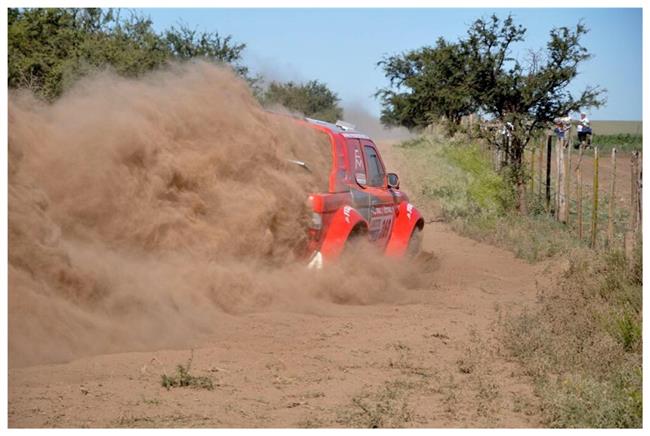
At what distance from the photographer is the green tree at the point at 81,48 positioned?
20706 mm

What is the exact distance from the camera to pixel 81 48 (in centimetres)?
2212

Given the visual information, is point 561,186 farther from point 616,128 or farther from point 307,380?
point 616,128

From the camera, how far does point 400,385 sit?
22.8 ft

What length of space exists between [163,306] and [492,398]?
9.78 feet

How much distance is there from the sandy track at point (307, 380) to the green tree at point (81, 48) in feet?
38.1

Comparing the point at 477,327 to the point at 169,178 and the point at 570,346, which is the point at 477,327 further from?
the point at 169,178

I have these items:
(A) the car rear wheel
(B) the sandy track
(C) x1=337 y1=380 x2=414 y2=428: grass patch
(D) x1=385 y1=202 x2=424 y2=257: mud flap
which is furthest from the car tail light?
(C) x1=337 y1=380 x2=414 y2=428: grass patch

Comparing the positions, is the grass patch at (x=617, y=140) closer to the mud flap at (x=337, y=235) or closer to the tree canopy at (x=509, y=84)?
the tree canopy at (x=509, y=84)

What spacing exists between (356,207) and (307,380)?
13.1ft

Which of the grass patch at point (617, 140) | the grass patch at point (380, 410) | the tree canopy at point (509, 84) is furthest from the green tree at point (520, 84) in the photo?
the grass patch at point (617, 140)

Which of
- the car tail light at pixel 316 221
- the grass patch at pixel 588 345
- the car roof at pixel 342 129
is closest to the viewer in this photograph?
the grass patch at pixel 588 345

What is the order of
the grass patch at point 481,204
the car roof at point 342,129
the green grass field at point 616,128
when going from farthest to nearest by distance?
the green grass field at point 616,128
the grass patch at point 481,204
the car roof at point 342,129

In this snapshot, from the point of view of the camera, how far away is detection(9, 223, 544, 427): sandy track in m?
6.04

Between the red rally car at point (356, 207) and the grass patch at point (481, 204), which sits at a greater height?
the red rally car at point (356, 207)
